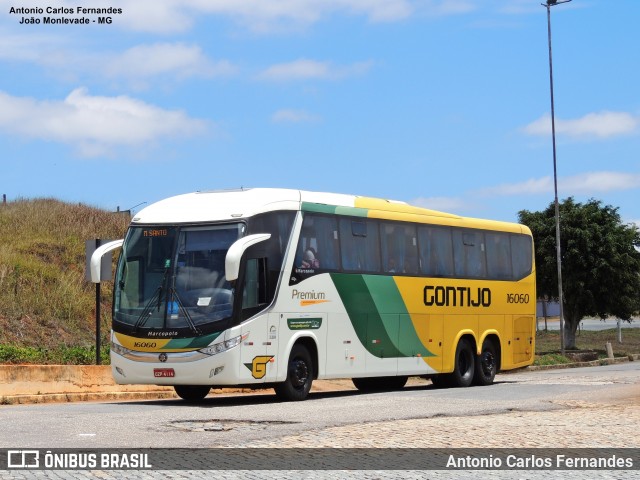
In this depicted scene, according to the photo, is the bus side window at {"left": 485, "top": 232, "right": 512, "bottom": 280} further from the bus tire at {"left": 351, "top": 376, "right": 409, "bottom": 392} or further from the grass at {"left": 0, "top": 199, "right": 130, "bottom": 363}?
the grass at {"left": 0, "top": 199, "right": 130, "bottom": 363}

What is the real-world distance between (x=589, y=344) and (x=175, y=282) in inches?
1489

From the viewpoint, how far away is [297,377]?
796 inches

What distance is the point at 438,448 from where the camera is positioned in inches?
485

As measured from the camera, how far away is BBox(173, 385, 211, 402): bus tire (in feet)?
68.4

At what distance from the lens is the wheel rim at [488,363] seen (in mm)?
26531

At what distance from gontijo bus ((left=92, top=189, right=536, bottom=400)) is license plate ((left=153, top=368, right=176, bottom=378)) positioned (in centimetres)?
3

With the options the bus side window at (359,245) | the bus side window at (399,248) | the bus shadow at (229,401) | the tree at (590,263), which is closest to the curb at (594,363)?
→ the tree at (590,263)

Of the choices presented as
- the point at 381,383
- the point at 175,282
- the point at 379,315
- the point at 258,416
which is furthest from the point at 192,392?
the point at 381,383

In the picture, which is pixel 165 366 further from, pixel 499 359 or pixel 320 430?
pixel 499 359

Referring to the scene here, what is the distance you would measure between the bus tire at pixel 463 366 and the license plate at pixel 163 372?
334 inches

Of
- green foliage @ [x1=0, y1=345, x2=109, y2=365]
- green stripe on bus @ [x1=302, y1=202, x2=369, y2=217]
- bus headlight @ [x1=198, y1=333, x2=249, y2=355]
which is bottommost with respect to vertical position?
green foliage @ [x1=0, y1=345, x2=109, y2=365]

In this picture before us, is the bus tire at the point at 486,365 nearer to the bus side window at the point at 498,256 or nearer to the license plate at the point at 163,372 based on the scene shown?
the bus side window at the point at 498,256

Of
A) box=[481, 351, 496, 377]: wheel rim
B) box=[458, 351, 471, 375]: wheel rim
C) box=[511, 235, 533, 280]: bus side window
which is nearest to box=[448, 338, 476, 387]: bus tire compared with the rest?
box=[458, 351, 471, 375]: wheel rim

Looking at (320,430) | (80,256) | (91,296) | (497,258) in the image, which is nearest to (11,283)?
(91,296)
